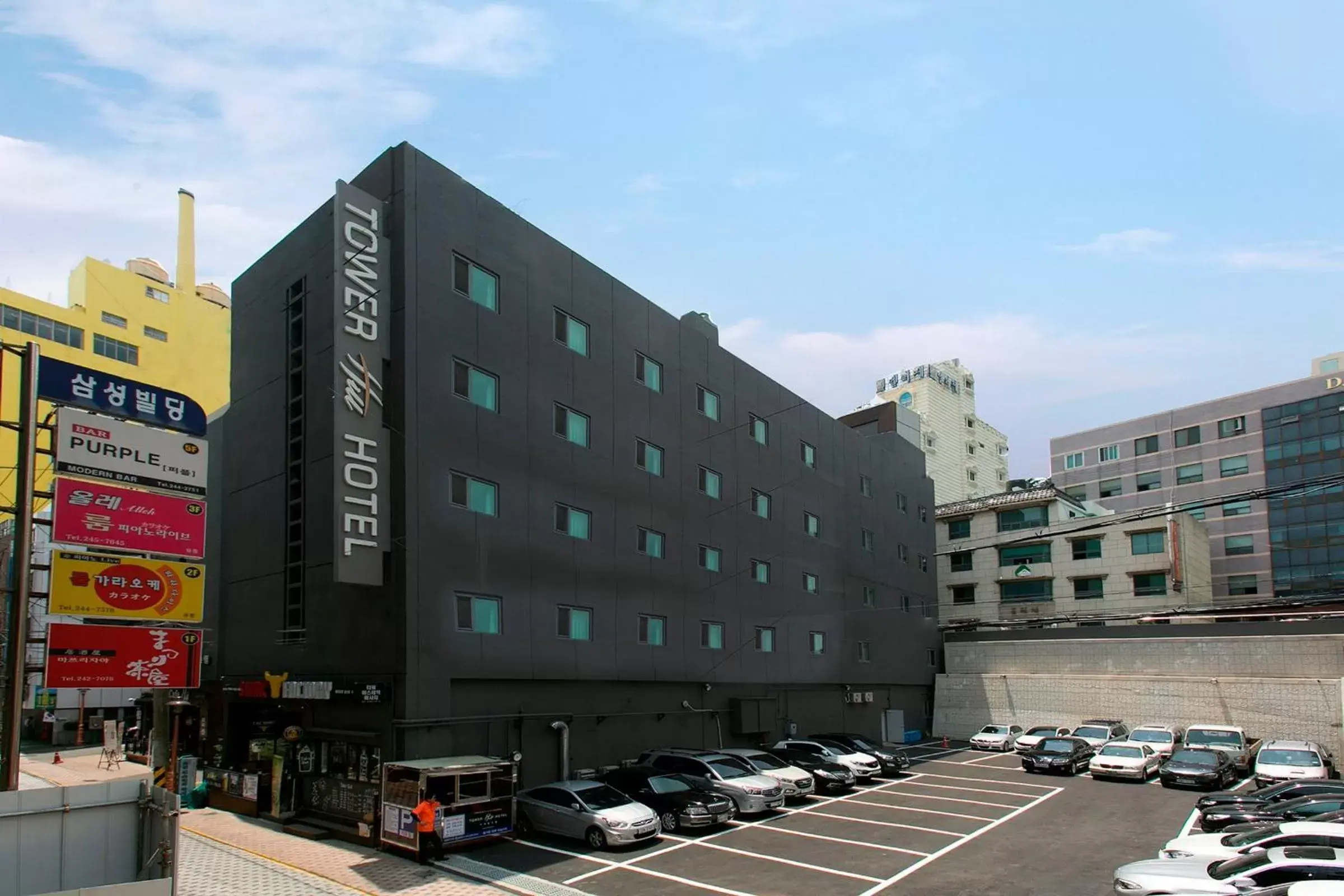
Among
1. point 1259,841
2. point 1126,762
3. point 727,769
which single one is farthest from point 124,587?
point 1126,762

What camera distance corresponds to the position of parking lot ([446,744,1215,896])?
18.4 metres

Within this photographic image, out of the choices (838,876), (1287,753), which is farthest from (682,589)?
(1287,753)

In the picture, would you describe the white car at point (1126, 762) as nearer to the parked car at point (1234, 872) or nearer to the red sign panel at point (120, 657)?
the parked car at point (1234, 872)

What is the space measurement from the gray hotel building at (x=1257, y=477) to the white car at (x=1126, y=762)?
46.2 meters

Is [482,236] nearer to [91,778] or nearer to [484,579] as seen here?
[484,579]

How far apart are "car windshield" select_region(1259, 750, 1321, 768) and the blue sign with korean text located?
33.8 metres

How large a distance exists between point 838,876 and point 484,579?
475 inches

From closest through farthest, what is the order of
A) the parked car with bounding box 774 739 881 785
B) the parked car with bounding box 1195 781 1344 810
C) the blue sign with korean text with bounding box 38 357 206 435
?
the blue sign with korean text with bounding box 38 357 206 435
the parked car with bounding box 1195 781 1344 810
the parked car with bounding box 774 739 881 785

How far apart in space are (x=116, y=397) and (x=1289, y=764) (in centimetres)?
3559

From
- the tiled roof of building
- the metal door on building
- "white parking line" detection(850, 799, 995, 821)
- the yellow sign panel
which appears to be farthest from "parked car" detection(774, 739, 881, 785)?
the tiled roof of building

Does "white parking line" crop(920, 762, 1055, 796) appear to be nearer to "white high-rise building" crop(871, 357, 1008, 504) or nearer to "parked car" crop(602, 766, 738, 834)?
"parked car" crop(602, 766, 738, 834)

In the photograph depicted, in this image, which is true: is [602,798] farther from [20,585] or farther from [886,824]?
[20,585]

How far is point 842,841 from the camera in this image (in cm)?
2242

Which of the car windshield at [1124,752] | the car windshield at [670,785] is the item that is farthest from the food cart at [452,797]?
the car windshield at [1124,752]
